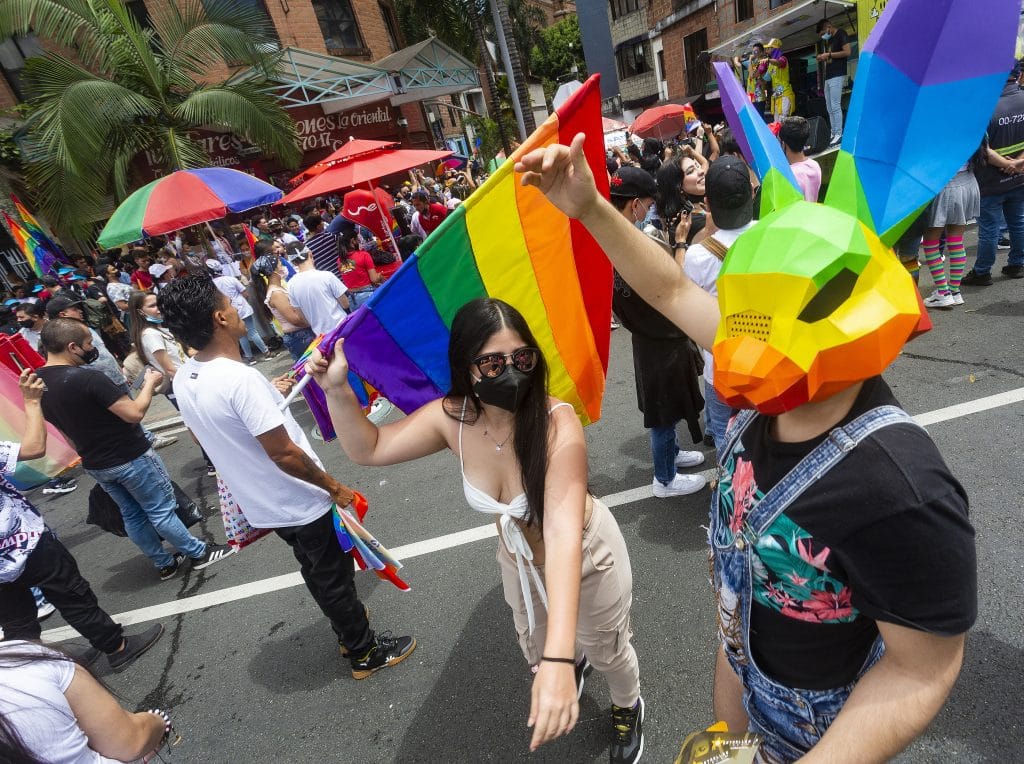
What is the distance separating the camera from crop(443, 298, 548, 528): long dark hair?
5.20ft

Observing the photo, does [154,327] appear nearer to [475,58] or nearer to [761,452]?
[761,452]

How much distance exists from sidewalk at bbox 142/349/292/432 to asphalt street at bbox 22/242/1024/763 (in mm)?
2748

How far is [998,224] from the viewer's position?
504cm

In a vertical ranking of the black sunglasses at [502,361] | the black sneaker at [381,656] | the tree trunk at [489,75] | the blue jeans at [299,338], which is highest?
the tree trunk at [489,75]

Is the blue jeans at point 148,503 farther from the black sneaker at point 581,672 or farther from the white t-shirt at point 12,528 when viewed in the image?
the black sneaker at point 581,672

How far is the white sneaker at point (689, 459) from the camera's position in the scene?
3.72 metres

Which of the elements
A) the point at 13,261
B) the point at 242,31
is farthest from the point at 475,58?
the point at 13,261

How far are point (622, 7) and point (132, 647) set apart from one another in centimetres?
3715

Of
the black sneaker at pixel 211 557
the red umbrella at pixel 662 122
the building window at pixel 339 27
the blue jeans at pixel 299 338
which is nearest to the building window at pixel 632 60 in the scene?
the building window at pixel 339 27

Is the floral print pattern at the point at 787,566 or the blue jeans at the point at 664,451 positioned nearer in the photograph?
the floral print pattern at the point at 787,566

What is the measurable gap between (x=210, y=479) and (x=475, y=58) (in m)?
25.7

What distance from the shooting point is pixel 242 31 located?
1034cm

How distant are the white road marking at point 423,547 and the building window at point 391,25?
2311 cm

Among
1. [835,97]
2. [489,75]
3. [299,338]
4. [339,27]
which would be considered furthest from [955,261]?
[339,27]
